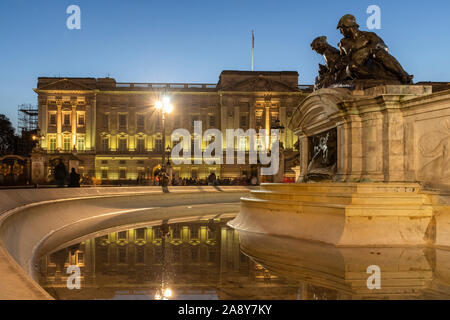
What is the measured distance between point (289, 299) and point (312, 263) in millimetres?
1477

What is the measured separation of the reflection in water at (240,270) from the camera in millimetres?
3516

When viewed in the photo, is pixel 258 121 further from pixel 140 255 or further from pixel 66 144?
pixel 140 255

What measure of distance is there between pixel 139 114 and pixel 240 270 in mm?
60916

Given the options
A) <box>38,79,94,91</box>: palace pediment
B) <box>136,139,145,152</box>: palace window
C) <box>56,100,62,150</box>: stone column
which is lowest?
<box>136,139,145,152</box>: palace window

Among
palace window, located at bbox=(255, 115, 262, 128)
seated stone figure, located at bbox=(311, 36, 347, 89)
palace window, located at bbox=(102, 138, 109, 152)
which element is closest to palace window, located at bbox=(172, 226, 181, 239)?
seated stone figure, located at bbox=(311, 36, 347, 89)

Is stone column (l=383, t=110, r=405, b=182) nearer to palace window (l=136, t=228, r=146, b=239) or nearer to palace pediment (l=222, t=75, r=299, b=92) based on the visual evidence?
palace window (l=136, t=228, r=146, b=239)

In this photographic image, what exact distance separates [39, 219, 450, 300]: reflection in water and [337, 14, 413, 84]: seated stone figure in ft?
12.1

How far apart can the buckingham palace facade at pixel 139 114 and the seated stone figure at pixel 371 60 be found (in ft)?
172

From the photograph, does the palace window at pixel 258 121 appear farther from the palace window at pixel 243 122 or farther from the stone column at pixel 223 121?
the stone column at pixel 223 121

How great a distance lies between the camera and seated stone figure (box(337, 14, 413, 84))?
25.7 ft

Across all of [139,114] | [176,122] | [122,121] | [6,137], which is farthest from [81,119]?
[176,122]

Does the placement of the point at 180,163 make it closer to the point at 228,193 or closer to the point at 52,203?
the point at 228,193

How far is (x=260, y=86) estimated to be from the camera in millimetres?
61344

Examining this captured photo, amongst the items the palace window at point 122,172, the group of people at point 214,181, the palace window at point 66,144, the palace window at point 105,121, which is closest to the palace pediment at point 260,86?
the palace window at point 105,121
